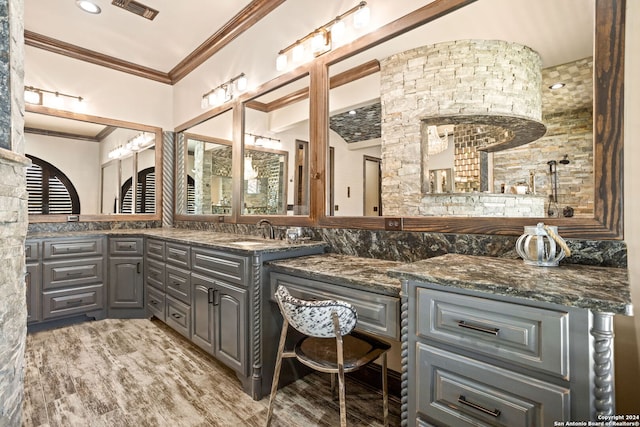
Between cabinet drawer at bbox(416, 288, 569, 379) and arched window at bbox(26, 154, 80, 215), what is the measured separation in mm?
4035

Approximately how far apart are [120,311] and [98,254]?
65 cm

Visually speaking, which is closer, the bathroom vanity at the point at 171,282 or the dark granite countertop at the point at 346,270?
the dark granite countertop at the point at 346,270

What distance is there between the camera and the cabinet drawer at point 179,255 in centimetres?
262

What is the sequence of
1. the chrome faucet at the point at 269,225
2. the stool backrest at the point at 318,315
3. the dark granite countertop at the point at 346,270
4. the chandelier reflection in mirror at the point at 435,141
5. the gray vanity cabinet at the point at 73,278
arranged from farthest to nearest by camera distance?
the gray vanity cabinet at the point at 73,278
the chrome faucet at the point at 269,225
the chandelier reflection in mirror at the point at 435,141
the dark granite countertop at the point at 346,270
the stool backrest at the point at 318,315

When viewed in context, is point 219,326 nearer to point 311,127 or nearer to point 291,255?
point 291,255

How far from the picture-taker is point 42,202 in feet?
11.2

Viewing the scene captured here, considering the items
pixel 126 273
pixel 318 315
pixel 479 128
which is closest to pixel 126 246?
pixel 126 273

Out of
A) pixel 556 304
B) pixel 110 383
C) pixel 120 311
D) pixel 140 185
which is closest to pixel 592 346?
pixel 556 304

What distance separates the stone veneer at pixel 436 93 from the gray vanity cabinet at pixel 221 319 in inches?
45.9

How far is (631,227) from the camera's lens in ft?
4.17

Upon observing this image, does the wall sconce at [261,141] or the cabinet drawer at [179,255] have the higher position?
the wall sconce at [261,141]

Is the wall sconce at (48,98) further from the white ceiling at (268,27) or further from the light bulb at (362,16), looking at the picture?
the light bulb at (362,16)

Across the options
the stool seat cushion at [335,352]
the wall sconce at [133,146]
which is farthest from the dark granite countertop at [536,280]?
the wall sconce at [133,146]

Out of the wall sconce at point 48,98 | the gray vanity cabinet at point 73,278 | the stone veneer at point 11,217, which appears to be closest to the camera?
the stone veneer at point 11,217
